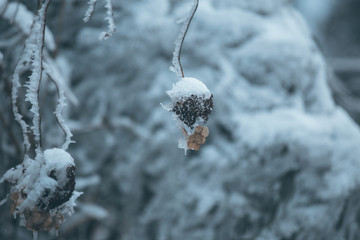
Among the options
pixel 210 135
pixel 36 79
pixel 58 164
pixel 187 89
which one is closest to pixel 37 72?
pixel 36 79

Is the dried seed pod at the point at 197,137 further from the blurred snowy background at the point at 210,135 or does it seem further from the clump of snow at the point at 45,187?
the blurred snowy background at the point at 210,135

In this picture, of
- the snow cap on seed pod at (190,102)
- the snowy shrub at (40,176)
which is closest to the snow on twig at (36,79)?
the snowy shrub at (40,176)

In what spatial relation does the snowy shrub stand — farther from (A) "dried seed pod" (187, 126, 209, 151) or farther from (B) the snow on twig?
(A) "dried seed pod" (187, 126, 209, 151)

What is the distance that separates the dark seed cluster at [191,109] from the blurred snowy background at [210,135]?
0.77 metres

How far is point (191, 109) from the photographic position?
623mm

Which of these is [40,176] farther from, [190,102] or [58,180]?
[190,102]

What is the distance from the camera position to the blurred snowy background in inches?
50.7

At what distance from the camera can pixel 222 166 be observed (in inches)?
53.0

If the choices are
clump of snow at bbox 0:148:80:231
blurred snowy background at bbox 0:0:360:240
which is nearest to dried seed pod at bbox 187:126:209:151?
clump of snow at bbox 0:148:80:231

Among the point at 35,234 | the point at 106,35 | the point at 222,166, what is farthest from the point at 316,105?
the point at 35,234

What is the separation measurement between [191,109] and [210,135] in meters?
0.82

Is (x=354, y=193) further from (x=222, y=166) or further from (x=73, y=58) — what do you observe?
(x=73, y=58)

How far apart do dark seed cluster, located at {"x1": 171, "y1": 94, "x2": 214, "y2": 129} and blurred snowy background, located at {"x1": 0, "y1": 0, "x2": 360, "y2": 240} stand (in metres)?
0.77

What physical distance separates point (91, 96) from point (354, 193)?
4.45ft
